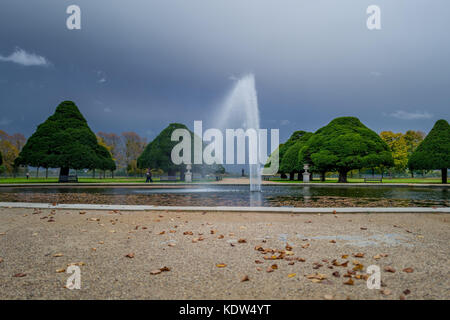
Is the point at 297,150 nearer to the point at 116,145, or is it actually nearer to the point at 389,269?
the point at 389,269

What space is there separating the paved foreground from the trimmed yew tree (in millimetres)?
27782

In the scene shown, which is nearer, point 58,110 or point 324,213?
point 324,213

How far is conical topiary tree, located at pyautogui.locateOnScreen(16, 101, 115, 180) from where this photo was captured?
114 feet

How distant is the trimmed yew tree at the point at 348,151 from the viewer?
3316 centimetres

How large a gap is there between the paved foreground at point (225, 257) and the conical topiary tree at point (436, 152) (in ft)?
96.1

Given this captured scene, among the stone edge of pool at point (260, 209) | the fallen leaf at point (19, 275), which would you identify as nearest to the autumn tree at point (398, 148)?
the stone edge of pool at point (260, 209)

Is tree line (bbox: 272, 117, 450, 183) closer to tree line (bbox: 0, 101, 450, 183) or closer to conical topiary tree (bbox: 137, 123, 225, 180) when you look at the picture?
tree line (bbox: 0, 101, 450, 183)

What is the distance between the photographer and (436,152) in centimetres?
3106

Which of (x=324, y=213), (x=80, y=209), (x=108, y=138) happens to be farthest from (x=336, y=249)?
(x=108, y=138)

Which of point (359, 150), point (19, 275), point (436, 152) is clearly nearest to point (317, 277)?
point (19, 275)

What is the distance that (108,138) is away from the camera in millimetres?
67875

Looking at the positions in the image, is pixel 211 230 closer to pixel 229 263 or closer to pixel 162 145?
pixel 229 263

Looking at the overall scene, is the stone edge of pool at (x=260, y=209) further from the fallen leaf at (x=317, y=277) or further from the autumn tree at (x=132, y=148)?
the autumn tree at (x=132, y=148)
